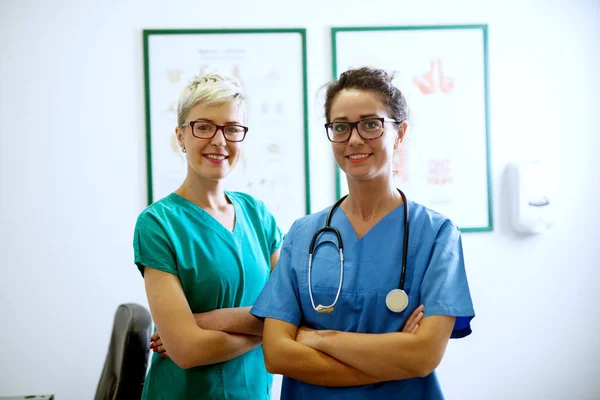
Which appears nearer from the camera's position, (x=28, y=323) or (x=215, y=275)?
(x=215, y=275)

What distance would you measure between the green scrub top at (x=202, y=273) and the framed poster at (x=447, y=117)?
3.62 ft

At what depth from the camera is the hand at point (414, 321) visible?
1159 millimetres

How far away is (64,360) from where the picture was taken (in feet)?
7.67

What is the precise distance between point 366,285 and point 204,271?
413 mm

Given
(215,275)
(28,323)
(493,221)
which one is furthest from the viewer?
(493,221)

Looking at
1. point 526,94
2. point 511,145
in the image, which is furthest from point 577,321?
point 526,94

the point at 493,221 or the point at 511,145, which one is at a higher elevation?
the point at 511,145

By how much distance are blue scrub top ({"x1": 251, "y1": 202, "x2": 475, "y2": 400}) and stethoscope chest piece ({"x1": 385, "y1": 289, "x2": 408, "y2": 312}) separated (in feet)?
0.08

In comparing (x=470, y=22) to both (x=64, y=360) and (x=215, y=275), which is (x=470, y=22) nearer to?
(x=215, y=275)

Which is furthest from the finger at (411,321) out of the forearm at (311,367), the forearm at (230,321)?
the forearm at (230,321)

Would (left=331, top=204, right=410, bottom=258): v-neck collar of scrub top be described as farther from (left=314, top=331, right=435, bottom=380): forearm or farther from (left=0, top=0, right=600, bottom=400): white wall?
(left=0, top=0, right=600, bottom=400): white wall

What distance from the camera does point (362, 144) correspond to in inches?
49.3

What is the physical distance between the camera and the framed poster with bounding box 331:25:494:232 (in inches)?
96.3

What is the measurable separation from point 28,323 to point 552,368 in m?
2.36
